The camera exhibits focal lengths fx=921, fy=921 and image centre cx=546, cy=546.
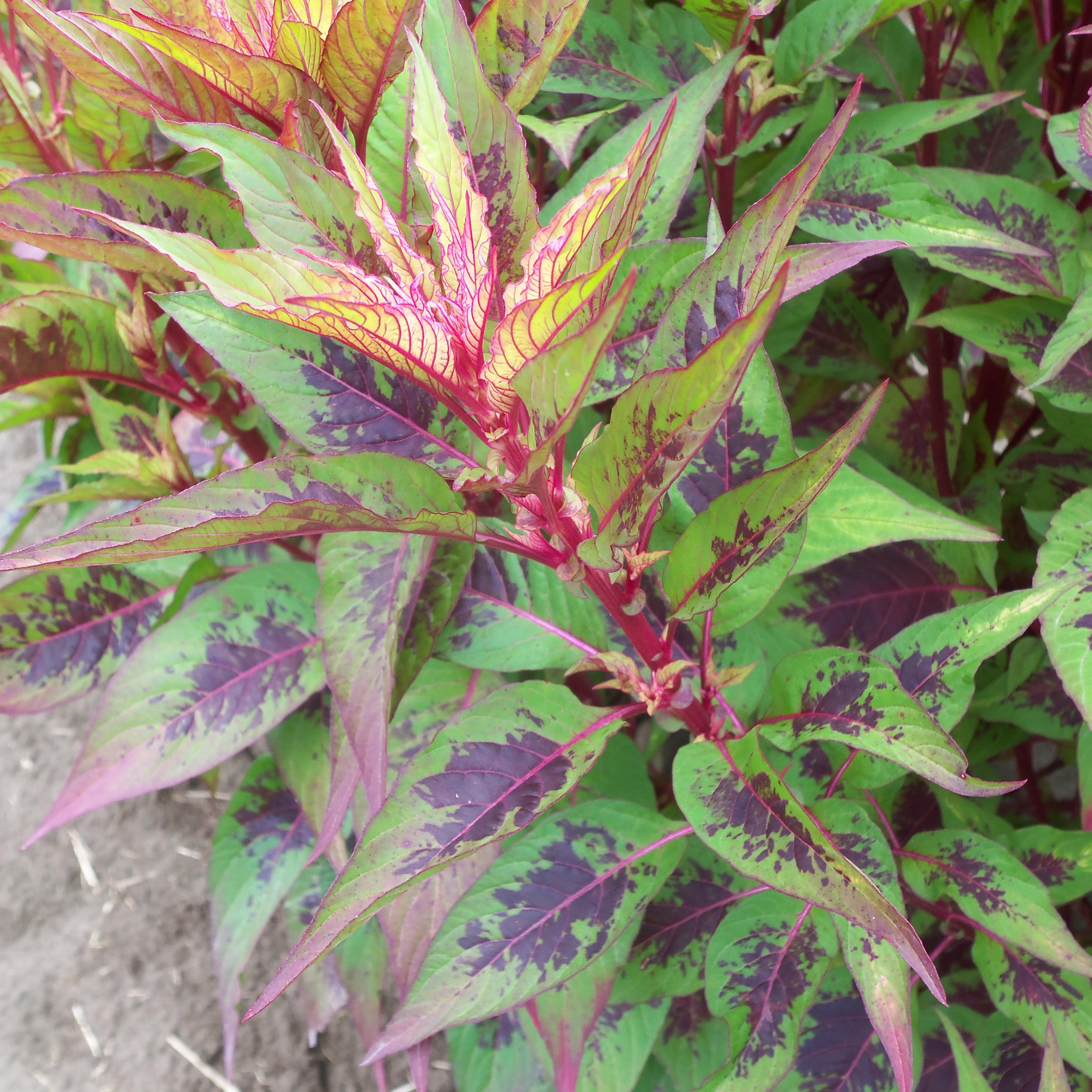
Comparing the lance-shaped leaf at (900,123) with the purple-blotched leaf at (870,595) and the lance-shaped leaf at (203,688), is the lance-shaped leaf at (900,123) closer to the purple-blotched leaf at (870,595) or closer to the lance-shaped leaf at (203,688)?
the purple-blotched leaf at (870,595)

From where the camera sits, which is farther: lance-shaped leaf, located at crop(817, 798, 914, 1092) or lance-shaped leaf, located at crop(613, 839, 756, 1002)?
lance-shaped leaf, located at crop(613, 839, 756, 1002)

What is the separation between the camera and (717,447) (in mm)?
680

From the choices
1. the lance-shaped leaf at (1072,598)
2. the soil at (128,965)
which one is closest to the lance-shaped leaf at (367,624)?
the lance-shaped leaf at (1072,598)

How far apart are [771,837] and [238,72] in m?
0.59

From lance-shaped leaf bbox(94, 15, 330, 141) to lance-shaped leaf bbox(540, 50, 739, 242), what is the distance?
0.21 m

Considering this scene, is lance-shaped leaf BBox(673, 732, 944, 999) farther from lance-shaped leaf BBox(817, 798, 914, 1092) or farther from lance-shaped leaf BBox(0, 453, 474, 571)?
lance-shaped leaf BBox(0, 453, 474, 571)

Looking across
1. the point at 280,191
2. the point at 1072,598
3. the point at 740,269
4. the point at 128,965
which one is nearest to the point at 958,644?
the point at 1072,598

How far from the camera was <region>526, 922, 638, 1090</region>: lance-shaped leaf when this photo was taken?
2.63ft

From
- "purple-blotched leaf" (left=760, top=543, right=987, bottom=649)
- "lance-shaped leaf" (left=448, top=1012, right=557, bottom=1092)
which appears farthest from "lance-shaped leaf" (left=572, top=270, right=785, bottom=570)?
"lance-shaped leaf" (left=448, top=1012, right=557, bottom=1092)

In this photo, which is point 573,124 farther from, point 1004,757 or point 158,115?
point 1004,757

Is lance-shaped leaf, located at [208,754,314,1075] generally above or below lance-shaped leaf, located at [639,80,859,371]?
below

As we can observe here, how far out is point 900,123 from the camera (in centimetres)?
92

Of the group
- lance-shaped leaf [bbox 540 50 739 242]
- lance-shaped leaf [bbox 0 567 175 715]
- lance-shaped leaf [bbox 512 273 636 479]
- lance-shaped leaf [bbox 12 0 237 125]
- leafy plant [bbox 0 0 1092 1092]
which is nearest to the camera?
lance-shaped leaf [bbox 512 273 636 479]

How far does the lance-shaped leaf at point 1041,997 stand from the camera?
767mm
